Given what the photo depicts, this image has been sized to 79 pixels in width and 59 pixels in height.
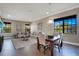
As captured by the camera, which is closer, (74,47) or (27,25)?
(74,47)

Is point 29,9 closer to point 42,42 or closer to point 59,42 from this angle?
point 42,42

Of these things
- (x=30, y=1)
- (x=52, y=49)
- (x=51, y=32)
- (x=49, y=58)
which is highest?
(x=30, y=1)

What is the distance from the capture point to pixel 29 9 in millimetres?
2619

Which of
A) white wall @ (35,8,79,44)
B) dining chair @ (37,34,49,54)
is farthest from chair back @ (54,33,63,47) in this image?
dining chair @ (37,34,49,54)

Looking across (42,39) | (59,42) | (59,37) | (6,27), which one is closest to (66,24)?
(59,37)

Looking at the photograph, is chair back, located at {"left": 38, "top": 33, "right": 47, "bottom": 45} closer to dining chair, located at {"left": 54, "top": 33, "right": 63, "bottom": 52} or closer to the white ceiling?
dining chair, located at {"left": 54, "top": 33, "right": 63, "bottom": 52}

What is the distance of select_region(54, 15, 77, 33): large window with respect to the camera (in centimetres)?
256

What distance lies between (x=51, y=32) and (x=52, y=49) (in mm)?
469

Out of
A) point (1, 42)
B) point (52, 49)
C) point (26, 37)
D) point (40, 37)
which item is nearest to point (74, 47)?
point (52, 49)

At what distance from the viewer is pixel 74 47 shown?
2.50 metres

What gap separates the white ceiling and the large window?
0.84ft

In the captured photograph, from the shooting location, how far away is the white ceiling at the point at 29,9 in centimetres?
252

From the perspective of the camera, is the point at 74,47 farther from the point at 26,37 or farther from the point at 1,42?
the point at 1,42

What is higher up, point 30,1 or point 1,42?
point 30,1
